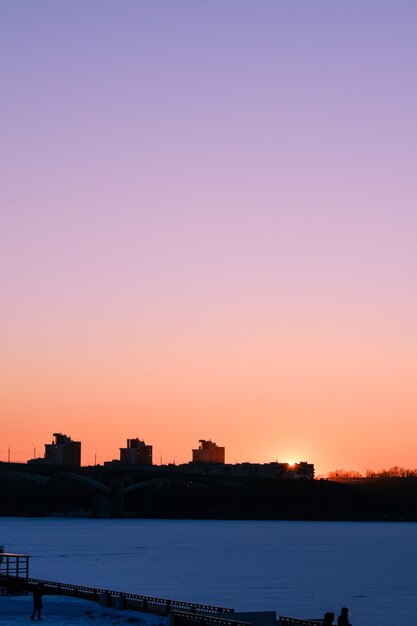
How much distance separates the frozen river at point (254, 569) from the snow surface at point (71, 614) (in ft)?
55.4

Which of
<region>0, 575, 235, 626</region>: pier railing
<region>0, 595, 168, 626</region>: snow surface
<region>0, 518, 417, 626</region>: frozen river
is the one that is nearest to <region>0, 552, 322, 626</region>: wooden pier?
<region>0, 575, 235, 626</region>: pier railing

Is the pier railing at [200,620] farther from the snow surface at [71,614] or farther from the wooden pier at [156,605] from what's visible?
the snow surface at [71,614]

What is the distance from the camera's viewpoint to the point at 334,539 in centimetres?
17812

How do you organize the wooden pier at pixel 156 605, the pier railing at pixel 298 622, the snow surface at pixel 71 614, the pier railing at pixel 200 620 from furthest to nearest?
the snow surface at pixel 71 614 → the wooden pier at pixel 156 605 → the pier railing at pixel 200 620 → the pier railing at pixel 298 622

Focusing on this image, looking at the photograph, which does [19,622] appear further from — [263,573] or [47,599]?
[263,573]

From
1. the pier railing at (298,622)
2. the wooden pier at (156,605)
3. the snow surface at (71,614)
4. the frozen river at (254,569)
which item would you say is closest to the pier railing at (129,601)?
the wooden pier at (156,605)

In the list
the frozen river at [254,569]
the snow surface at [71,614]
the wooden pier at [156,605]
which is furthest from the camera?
the frozen river at [254,569]

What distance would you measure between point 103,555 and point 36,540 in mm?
38289

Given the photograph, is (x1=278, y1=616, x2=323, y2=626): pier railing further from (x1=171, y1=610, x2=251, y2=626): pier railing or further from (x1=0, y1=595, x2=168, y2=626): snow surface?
(x1=0, y1=595, x2=168, y2=626): snow surface

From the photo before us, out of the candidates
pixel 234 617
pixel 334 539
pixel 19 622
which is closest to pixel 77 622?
pixel 19 622

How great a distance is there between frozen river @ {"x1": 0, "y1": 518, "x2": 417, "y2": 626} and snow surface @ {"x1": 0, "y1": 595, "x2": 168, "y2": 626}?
16880 mm

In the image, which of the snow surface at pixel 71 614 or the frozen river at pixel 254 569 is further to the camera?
the frozen river at pixel 254 569

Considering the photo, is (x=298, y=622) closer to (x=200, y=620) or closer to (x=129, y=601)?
(x=200, y=620)

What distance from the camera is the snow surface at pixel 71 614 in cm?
4547
